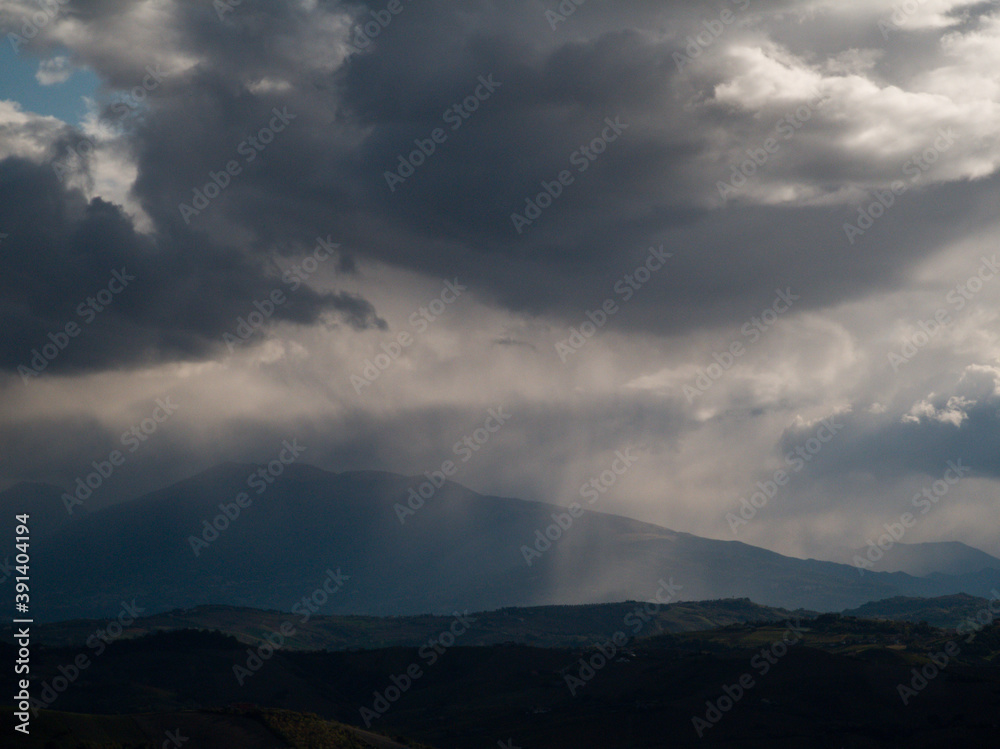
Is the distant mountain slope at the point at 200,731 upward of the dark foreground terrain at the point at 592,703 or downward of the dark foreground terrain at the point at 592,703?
upward

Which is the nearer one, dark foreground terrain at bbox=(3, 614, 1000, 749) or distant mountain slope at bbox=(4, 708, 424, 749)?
distant mountain slope at bbox=(4, 708, 424, 749)

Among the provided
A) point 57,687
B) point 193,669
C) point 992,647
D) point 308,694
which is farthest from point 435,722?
point 992,647

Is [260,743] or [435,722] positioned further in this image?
[435,722]

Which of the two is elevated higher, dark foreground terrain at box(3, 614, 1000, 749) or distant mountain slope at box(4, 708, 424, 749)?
distant mountain slope at box(4, 708, 424, 749)

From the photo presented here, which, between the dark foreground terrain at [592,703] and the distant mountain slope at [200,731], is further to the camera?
the dark foreground terrain at [592,703]

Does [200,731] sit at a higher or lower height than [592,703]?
higher

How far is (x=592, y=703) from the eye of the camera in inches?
6309

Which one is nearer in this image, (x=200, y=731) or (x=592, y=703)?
(x=200, y=731)

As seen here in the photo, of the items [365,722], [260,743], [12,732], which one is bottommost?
[365,722]

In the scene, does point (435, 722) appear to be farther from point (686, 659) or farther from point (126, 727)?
point (126, 727)

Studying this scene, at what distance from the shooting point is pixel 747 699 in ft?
477

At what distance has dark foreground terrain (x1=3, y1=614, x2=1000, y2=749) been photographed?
107m

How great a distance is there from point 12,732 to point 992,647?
210 meters

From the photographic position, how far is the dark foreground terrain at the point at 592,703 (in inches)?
4225
